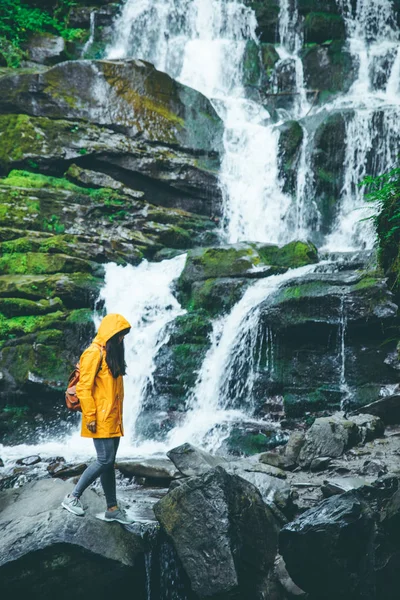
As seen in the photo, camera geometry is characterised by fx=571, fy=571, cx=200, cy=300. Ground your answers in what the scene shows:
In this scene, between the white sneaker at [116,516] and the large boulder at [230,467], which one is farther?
the large boulder at [230,467]

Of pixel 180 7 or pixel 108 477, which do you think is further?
pixel 180 7

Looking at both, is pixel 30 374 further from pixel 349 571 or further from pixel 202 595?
pixel 349 571

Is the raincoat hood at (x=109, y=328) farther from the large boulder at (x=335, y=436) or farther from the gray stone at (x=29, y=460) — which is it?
the gray stone at (x=29, y=460)

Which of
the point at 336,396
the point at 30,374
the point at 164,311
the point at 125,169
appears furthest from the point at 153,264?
the point at 336,396

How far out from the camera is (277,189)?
18.5 metres

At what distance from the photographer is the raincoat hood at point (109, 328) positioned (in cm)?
541

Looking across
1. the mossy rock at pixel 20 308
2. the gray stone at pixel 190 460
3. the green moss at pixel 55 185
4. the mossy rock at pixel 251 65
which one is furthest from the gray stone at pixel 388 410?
the mossy rock at pixel 251 65

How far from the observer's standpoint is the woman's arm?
5242 millimetres

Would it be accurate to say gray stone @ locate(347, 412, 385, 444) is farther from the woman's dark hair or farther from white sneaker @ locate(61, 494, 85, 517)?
white sneaker @ locate(61, 494, 85, 517)

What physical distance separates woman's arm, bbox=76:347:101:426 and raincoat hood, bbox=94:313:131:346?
145 millimetres

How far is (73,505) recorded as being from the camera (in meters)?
5.39

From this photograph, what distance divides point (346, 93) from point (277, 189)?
715cm

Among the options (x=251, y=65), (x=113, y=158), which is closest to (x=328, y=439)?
(x=113, y=158)

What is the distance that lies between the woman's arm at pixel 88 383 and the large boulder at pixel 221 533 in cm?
112
